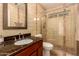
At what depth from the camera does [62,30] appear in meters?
1.39

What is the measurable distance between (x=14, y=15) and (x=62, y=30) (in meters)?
0.68

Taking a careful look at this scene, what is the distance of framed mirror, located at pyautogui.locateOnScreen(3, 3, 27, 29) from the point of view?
1367 millimetres

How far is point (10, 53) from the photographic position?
3.21ft

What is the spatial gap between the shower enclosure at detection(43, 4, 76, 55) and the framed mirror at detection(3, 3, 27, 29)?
33 cm

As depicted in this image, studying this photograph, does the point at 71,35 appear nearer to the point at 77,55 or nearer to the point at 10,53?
the point at 77,55

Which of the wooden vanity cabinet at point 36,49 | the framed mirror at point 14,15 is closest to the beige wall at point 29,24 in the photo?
the framed mirror at point 14,15

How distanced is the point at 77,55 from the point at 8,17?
3.40 feet

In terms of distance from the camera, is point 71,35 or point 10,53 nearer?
point 10,53

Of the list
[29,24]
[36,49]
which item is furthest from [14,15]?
[36,49]

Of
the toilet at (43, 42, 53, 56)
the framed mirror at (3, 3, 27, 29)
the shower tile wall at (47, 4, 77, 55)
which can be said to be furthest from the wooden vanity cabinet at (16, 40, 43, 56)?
the framed mirror at (3, 3, 27, 29)

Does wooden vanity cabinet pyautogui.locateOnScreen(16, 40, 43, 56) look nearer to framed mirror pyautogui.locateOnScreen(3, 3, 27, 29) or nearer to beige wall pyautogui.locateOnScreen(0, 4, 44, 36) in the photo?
beige wall pyautogui.locateOnScreen(0, 4, 44, 36)

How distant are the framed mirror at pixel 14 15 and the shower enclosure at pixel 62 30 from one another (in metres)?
0.33

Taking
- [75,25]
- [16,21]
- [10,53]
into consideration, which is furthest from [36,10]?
[10,53]

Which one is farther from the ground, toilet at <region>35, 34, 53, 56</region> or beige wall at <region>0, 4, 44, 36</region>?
beige wall at <region>0, 4, 44, 36</region>
